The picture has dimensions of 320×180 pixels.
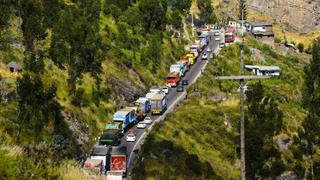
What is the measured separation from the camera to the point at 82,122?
6688 cm

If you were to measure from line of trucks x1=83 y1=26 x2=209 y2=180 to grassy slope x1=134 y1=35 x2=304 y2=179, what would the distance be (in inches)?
108

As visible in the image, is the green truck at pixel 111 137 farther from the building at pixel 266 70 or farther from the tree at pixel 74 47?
the building at pixel 266 70

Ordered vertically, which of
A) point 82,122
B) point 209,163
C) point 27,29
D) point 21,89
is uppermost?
point 27,29

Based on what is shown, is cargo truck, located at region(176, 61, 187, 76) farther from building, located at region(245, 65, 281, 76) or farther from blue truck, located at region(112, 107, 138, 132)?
blue truck, located at region(112, 107, 138, 132)

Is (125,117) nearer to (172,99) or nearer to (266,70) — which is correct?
(172,99)

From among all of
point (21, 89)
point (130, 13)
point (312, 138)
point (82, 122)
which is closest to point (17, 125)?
point (21, 89)

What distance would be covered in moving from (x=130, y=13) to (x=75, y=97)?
151 ft

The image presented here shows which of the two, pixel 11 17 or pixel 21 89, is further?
pixel 11 17

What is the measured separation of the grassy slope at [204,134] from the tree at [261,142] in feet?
15.2

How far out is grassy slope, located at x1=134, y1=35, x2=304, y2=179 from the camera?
59.0m

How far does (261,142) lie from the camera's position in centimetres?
6234

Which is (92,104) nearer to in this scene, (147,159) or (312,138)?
(147,159)

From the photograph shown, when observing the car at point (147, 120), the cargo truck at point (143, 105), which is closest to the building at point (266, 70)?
the cargo truck at point (143, 105)

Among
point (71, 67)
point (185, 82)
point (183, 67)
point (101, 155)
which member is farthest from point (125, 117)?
point (183, 67)
